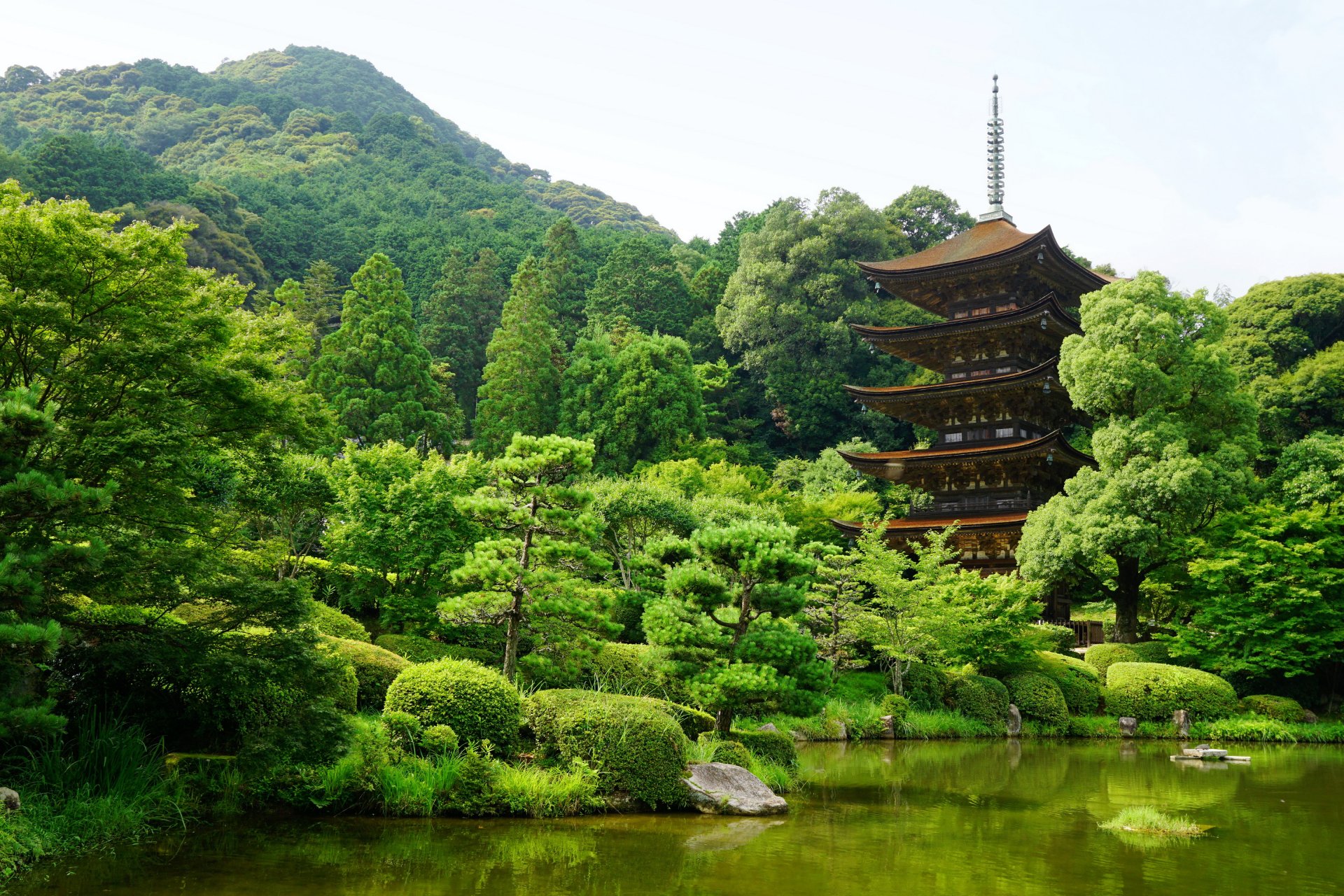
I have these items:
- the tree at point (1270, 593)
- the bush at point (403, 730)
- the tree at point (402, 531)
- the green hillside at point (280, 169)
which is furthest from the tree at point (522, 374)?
the bush at point (403, 730)

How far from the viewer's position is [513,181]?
10244cm

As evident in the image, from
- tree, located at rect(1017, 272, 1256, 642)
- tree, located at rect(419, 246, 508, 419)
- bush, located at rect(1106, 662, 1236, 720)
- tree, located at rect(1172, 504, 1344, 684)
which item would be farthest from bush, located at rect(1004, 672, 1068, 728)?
tree, located at rect(419, 246, 508, 419)

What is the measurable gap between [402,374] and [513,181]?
74361mm

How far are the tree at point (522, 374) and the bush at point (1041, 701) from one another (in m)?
20.7

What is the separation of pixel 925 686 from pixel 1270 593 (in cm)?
802

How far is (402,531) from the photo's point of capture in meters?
16.3

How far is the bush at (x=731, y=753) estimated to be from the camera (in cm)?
1134

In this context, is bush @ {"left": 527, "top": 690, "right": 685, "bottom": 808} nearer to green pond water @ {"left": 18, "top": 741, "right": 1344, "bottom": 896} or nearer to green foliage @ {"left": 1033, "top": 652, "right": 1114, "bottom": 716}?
green pond water @ {"left": 18, "top": 741, "right": 1344, "bottom": 896}

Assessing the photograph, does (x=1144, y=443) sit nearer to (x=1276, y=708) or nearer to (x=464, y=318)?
(x=1276, y=708)

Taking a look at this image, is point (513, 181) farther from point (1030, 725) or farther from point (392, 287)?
point (1030, 725)

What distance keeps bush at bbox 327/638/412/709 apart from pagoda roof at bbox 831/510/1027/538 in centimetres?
1529

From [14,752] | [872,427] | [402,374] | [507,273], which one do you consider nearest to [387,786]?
[14,752]

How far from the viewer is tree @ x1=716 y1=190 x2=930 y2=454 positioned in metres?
43.2

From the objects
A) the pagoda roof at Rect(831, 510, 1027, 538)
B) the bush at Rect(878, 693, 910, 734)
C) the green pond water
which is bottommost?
the green pond water
